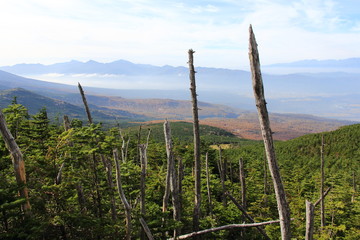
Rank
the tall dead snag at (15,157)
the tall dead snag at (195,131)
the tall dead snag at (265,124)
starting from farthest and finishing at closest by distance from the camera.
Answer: the tall dead snag at (195,131) → the tall dead snag at (15,157) → the tall dead snag at (265,124)

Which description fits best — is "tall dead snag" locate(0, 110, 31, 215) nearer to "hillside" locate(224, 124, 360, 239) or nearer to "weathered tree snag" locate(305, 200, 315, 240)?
"weathered tree snag" locate(305, 200, 315, 240)

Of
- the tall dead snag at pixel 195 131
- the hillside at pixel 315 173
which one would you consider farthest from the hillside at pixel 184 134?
the tall dead snag at pixel 195 131

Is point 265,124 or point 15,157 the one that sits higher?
point 265,124

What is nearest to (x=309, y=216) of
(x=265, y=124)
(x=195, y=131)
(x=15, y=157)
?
(x=265, y=124)

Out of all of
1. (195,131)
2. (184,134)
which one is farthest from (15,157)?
(184,134)

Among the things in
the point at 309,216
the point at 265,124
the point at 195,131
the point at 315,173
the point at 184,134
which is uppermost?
the point at 265,124

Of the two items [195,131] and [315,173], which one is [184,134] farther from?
[195,131]

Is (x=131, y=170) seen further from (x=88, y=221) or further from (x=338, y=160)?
(x=338, y=160)

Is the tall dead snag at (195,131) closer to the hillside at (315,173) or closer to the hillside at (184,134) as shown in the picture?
the hillside at (315,173)

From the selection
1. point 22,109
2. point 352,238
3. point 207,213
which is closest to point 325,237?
point 352,238

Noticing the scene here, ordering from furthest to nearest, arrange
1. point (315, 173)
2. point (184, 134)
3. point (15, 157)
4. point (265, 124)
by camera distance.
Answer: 1. point (184, 134)
2. point (315, 173)
3. point (15, 157)
4. point (265, 124)

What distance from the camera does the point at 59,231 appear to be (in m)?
6.60

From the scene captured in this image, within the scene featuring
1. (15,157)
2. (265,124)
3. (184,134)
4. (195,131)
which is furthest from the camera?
(184,134)

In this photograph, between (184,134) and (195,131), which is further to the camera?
(184,134)
